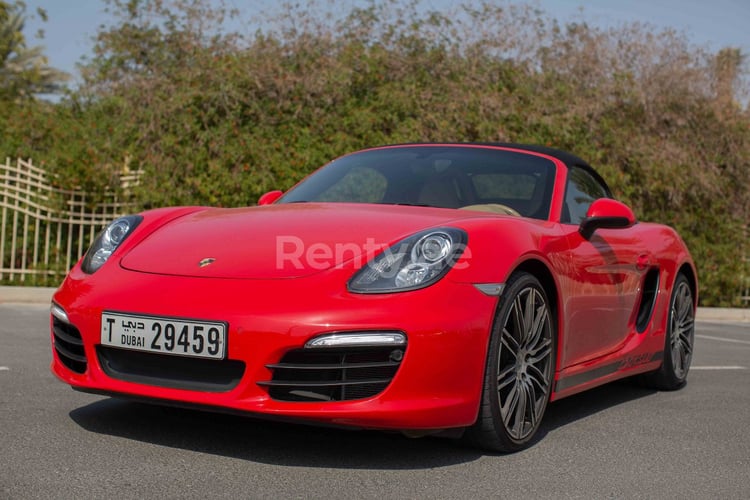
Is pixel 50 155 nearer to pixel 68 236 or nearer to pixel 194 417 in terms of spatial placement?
pixel 68 236

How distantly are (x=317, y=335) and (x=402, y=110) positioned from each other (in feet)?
33.8

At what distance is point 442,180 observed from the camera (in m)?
4.81

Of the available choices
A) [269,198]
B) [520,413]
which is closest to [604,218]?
[520,413]

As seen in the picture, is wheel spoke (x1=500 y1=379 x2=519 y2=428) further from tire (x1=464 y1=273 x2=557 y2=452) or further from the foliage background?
the foliage background

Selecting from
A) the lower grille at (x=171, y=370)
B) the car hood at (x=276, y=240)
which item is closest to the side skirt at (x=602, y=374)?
the car hood at (x=276, y=240)

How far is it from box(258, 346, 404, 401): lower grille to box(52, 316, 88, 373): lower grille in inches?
32.2

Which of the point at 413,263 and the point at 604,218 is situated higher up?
the point at 604,218

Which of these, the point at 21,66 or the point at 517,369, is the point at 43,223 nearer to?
the point at 517,369

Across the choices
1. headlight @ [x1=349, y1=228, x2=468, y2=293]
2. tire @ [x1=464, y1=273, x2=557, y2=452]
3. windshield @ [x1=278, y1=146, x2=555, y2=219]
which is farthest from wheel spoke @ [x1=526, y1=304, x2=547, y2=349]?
windshield @ [x1=278, y1=146, x2=555, y2=219]

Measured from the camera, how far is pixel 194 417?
163 inches

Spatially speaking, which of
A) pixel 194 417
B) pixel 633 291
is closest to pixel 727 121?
Result: pixel 633 291

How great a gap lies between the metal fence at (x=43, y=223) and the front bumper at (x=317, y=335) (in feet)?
29.0

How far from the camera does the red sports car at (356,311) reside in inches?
129

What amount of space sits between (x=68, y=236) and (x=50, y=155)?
4.46 ft
